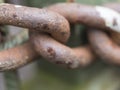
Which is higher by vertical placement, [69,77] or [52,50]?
[52,50]

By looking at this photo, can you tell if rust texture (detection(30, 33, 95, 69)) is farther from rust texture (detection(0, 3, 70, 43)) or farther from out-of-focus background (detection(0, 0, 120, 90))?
out-of-focus background (detection(0, 0, 120, 90))

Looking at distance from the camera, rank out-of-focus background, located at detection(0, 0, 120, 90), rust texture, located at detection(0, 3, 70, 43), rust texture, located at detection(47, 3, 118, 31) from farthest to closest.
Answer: out-of-focus background, located at detection(0, 0, 120, 90), rust texture, located at detection(47, 3, 118, 31), rust texture, located at detection(0, 3, 70, 43)

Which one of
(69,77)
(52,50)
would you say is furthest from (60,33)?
(69,77)

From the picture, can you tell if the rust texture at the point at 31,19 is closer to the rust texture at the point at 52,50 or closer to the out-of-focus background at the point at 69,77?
the rust texture at the point at 52,50

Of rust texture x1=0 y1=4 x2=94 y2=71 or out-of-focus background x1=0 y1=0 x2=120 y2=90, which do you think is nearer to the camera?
rust texture x1=0 y1=4 x2=94 y2=71

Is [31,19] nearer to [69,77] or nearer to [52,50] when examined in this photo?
[52,50]

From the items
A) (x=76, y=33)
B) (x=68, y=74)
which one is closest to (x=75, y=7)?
(x=76, y=33)

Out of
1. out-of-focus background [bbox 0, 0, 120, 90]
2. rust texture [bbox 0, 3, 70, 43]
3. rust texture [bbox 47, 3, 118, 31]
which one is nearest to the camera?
rust texture [bbox 0, 3, 70, 43]

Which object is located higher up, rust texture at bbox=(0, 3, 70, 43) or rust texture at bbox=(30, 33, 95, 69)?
rust texture at bbox=(0, 3, 70, 43)

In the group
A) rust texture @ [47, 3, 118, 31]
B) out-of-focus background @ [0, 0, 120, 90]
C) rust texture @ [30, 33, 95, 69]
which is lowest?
out-of-focus background @ [0, 0, 120, 90]

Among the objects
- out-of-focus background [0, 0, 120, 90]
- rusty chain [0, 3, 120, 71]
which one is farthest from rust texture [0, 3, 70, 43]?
out-of-focus background [0, 0, 120, 90]
